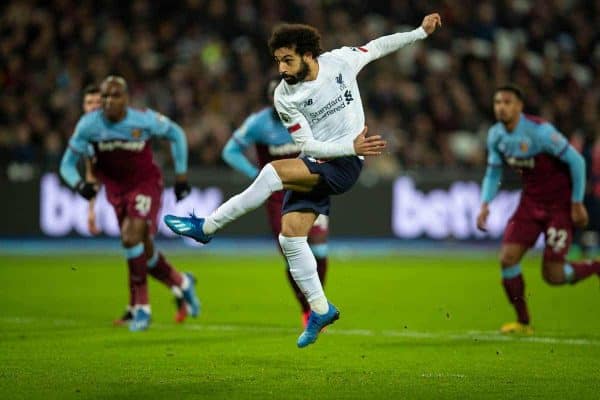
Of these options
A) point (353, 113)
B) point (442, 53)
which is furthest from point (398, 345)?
point (442, 53)

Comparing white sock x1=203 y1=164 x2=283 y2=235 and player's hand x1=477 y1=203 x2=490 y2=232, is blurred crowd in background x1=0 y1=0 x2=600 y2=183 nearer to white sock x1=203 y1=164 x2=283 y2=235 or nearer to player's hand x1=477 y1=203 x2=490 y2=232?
player's hand x1=477 y1=203 x2=490 y2=232

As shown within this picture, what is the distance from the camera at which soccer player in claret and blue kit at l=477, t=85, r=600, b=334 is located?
→ 1051cm

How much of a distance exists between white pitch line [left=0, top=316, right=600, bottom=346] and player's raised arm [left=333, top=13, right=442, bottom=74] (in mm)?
2701

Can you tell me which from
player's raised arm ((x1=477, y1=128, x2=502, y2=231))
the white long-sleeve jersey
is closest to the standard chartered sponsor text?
the white long-sleeve jersey

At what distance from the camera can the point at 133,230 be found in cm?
1079

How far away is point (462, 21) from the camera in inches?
953

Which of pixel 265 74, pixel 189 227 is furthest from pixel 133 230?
pixel 265 74

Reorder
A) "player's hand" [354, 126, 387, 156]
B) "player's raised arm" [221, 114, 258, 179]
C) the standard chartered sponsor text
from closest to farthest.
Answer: "player's hand" [354, 126, 387, 156] → the standard chartered sponsor text → "player's raised arm" [221, 114, 258, 179]

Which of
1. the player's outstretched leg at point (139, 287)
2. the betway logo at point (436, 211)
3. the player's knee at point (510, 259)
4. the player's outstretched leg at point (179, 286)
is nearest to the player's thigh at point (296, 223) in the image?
the player's outstretched leg at point (139, 287)

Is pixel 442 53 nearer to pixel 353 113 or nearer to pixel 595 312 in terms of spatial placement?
pixel 595 312

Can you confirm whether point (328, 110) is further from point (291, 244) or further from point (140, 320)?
point (140, 320)

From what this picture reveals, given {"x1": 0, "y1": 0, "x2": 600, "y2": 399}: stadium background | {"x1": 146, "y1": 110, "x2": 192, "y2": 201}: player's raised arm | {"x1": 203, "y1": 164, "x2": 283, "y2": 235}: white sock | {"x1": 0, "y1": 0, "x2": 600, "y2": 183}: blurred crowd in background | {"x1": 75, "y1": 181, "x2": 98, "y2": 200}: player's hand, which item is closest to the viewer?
{"x1": 203, "y1": 164, "x2": 283, "y2": 235}: white sock

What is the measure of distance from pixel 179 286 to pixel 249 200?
343cm

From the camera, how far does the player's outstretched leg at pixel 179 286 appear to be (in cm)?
1135
